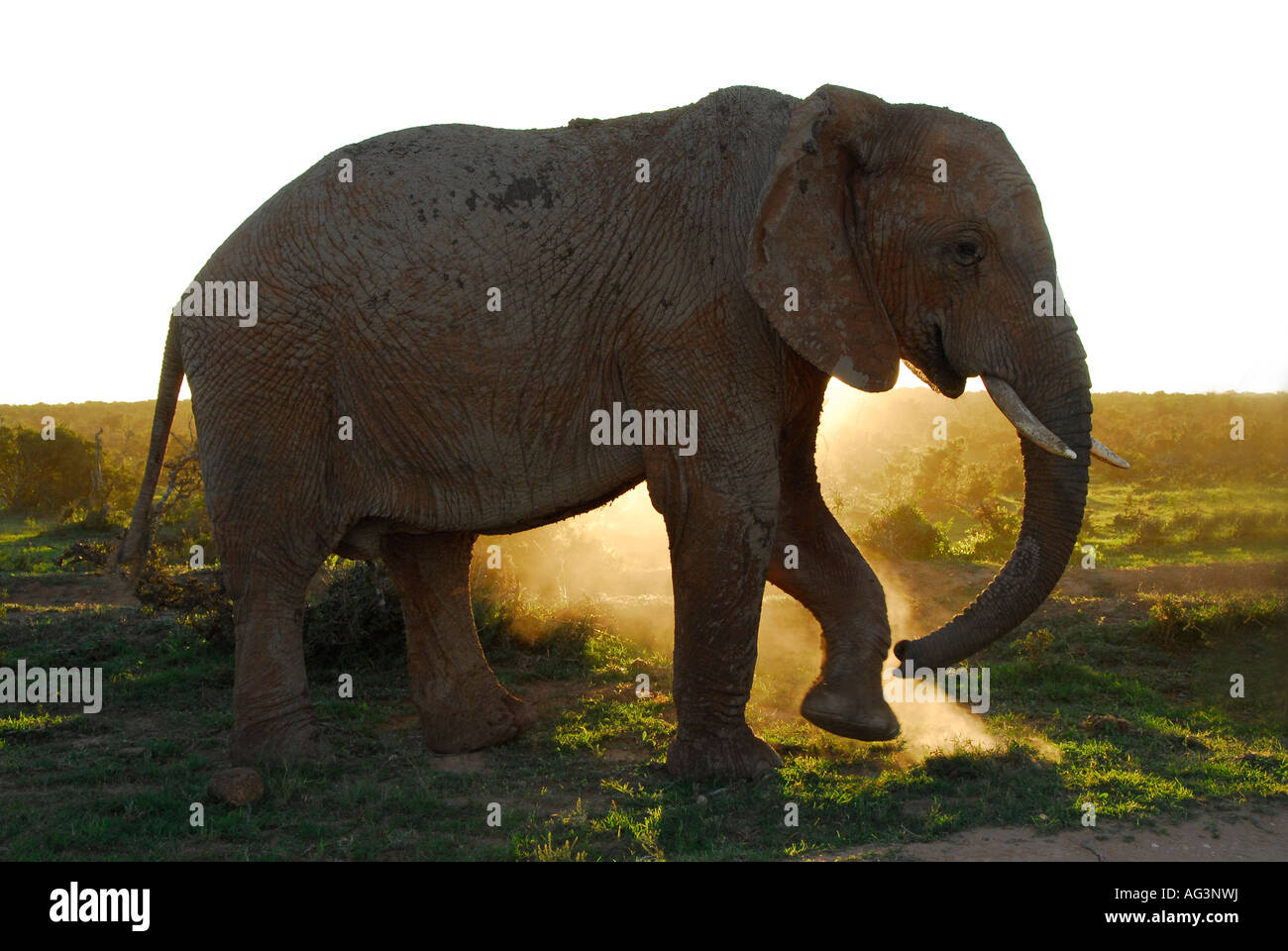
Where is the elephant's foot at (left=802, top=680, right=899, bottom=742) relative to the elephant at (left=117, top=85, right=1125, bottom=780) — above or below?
below

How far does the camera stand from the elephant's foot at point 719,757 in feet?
24.3

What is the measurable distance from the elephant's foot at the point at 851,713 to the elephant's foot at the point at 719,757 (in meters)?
0.70

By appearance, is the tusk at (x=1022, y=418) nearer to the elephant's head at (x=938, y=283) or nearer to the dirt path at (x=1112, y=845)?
the elephant's head at (x=938, y=283)

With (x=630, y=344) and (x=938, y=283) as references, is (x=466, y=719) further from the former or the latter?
(x=938, y=283)

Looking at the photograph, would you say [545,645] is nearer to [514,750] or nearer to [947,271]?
[514,750]

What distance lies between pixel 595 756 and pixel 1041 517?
342cm

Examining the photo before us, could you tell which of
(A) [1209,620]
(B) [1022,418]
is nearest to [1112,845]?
(B) [1022,418]

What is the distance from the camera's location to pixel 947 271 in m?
7.14

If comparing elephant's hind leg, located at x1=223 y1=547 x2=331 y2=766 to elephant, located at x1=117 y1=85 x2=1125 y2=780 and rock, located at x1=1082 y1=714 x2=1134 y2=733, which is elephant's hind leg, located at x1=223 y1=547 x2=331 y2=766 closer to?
elephant, located at x1=117 y1=85 x2=1125 y2=780

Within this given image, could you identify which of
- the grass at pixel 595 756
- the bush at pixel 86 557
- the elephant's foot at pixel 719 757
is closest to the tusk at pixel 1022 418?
the grass at pixel 595 756

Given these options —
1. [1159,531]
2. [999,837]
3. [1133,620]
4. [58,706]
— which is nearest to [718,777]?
[999,837]

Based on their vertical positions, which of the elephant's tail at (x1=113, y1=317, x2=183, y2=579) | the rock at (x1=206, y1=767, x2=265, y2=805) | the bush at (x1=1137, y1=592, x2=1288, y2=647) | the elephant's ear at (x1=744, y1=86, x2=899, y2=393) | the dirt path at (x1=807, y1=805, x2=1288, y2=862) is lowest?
the dirt path at (x1=807, y1=805, x2=1288, y2=862)

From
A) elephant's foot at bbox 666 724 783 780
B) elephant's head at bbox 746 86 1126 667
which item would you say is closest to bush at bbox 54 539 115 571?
elephant's foot at bbox 666 724 783 780

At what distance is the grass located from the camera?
653 cm
